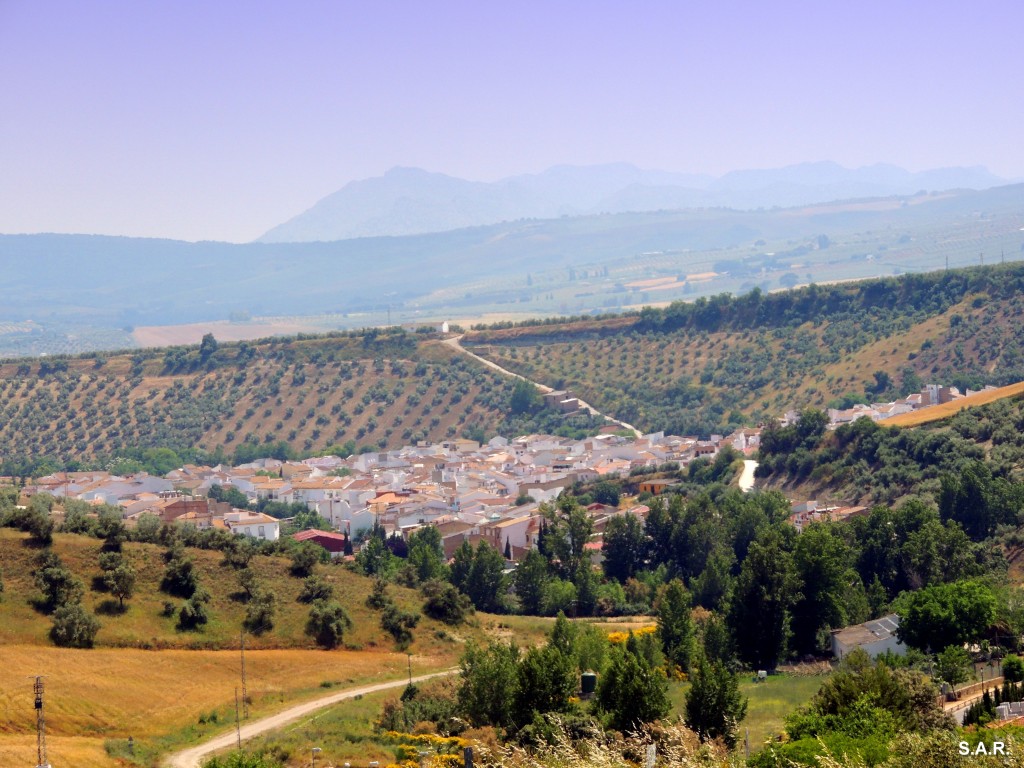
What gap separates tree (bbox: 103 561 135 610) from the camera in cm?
3356

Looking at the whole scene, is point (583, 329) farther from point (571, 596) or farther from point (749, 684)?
point (749, 684)

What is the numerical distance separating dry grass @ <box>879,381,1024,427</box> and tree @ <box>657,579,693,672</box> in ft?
80.1

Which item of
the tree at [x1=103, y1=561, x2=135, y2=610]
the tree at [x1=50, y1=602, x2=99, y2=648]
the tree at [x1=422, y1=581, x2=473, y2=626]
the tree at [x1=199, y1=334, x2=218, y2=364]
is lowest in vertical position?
the tree at [x1=422, y1=581, x2=473, y2=626]

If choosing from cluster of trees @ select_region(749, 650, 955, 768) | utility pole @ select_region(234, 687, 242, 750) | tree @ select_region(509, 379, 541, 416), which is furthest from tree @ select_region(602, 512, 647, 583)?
tree @ select_region(509, 379, 541, 416)

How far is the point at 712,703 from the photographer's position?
965 inches

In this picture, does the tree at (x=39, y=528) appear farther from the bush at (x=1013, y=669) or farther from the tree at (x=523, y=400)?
the tree at (x=523, y=400)

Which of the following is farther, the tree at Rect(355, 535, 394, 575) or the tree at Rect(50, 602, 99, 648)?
the tree at Rect(355, 535, 394, 575)

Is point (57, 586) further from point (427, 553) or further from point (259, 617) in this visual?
point (427, 553)

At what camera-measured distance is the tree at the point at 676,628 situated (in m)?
32.5

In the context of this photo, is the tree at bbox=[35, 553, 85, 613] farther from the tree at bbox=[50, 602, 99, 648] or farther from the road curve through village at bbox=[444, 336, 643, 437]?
the road curve through village at bbox=[444, 336, 643, 437]

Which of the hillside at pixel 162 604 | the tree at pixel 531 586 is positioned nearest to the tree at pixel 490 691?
the hillside at pixel 162 604

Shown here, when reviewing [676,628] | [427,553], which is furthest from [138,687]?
[427,553]

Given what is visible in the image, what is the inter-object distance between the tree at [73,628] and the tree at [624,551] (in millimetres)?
19457

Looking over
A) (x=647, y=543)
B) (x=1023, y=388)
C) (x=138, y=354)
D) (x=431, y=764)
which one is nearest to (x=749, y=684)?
(x=431, y=764)
